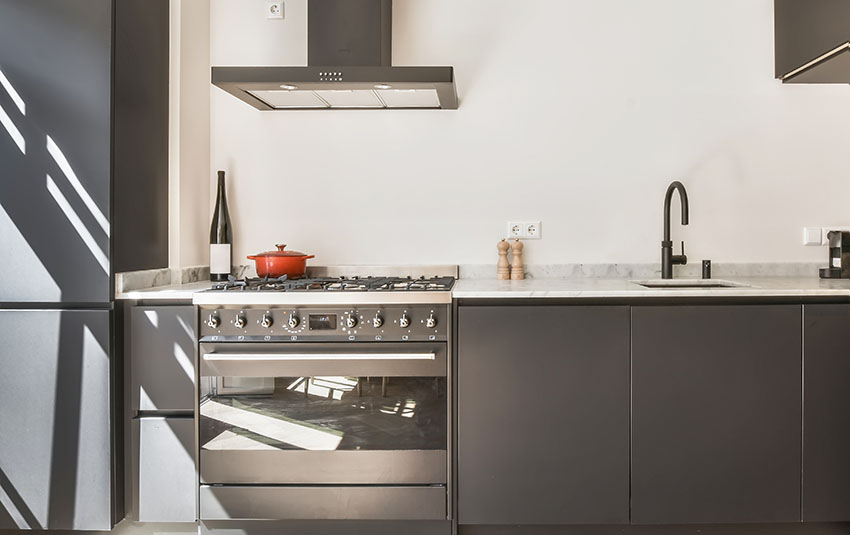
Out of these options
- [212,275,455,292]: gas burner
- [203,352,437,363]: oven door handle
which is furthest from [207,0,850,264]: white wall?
[203,352,437,363]: oven door handle

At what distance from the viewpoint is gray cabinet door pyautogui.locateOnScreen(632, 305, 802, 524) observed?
1.89 m

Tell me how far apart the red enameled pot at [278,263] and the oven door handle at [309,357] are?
0.46 metres

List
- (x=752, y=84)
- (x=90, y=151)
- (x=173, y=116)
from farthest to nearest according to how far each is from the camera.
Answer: (x=752, y=84) → (x=173, y=116) → (x=90, y=151)

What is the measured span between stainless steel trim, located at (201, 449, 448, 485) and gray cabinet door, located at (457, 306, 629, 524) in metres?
0.20

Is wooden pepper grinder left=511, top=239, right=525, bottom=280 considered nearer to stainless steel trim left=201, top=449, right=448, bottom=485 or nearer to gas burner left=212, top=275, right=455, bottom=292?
gas burner left=212, top=275, right=455, bottom=292

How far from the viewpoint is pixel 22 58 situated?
6.21ft

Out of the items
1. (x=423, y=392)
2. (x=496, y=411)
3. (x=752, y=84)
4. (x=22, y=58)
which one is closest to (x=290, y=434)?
(x=423, y=392)

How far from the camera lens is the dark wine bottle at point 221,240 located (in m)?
2.46

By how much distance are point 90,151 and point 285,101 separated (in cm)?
81

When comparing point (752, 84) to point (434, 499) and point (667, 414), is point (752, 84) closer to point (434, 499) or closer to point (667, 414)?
point (667, 414)

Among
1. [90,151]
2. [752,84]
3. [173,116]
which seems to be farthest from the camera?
[752,84]

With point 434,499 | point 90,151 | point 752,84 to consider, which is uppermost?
point 752,84

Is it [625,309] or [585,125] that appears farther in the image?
[585,125]

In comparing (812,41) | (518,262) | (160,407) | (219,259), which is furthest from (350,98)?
(812,41)
